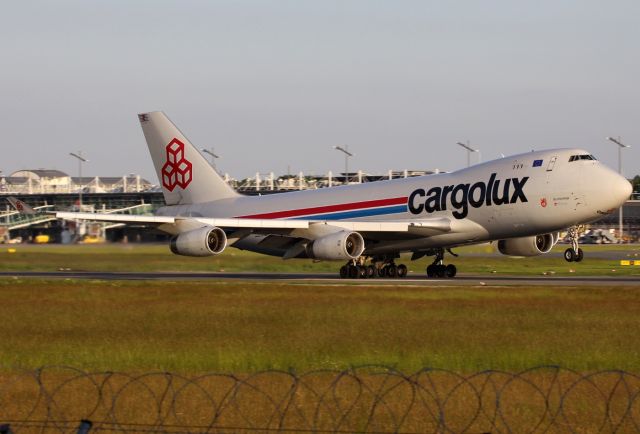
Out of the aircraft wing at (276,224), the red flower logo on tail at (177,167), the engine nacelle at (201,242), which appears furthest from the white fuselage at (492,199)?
the red flower logo on tail at (177,167)

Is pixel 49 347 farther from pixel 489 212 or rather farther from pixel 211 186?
pixel 211 186

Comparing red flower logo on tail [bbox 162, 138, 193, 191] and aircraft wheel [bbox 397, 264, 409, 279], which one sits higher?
red flower logo on tail [bbox 162, 138, 193, 191]

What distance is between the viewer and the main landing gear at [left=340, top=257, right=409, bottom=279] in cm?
4675

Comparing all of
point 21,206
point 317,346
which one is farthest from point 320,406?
point 21,206

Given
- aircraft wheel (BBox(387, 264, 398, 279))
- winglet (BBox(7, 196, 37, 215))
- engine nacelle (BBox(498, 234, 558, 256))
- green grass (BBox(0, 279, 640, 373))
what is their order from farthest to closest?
aircraft wheel (BBox(387, 264, 398, 279)), engine nacelle (BBox(498, 234, 558, 256)), winglet (BBox(7, 196, 37, 215)), green grass (BBox(0, 279, 640, 373))

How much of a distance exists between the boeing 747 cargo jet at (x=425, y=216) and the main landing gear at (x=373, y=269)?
0.05 m

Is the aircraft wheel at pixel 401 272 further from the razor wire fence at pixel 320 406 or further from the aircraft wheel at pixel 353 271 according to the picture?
the razor wire fence at pixel 320 406

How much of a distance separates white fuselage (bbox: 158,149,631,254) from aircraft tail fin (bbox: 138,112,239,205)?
772cm

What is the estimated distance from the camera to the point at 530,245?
47.8 metres

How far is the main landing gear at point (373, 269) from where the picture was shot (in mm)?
46750

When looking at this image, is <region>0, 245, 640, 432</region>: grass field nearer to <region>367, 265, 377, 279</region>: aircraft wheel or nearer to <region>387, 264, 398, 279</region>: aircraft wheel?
<region>367, 265, 377, 279</region>: aircraft wheel

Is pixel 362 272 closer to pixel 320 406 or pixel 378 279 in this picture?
pixel 378 279

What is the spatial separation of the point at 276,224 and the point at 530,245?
1224 cm

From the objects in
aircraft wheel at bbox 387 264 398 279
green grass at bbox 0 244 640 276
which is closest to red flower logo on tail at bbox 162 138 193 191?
green grass at bbox 0 244 640 276
